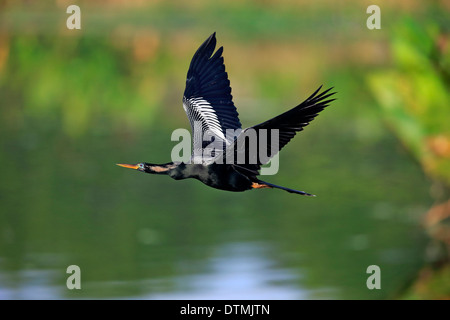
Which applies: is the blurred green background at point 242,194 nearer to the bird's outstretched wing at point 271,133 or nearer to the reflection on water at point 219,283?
the reflection on water at point 219,283

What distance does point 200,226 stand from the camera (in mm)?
18047

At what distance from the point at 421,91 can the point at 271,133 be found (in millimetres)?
9289

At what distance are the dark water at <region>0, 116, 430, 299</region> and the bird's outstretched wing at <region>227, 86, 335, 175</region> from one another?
9930mm

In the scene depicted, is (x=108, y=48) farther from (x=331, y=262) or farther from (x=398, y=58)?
(x=398, y=58)

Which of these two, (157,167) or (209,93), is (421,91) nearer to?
(209,93)

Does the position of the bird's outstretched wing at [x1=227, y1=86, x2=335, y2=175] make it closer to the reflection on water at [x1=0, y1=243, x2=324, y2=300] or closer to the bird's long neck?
the bird's long neck

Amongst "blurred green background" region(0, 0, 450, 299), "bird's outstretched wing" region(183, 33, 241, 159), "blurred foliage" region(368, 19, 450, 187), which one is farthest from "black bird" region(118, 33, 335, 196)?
"blurred green background" region(0, 0, 450, 299)

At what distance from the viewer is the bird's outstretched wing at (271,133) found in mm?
4730

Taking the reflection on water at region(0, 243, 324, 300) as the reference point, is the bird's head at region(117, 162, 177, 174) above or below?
below

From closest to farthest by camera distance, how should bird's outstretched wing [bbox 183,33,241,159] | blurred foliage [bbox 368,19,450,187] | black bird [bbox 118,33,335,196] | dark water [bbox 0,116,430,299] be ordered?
black bird [bbox 118,33,335,196] < bird's outstretched wing [bbox 183,33,241,159] < blurred foliage [bbox 368,19,450,187] < dark water [bbox 0,116,430,299]

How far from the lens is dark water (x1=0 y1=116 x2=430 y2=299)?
1540 cm

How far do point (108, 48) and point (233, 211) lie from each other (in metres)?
19.5

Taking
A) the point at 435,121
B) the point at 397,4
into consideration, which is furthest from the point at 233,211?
the point at 397,4

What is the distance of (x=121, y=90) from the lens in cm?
3133
